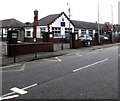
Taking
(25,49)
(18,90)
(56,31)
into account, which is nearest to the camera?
(18,90)

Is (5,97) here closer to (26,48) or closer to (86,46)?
(26,48)

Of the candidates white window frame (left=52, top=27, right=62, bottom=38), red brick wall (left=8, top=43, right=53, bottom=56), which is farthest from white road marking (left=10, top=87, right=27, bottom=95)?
white window frame (left=52, top=27, right=62, bottom=38)

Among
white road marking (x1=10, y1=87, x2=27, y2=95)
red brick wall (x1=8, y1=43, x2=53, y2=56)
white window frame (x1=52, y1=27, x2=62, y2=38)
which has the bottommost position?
white road marking (x1=10, y1=87, x2=27, y2=95)

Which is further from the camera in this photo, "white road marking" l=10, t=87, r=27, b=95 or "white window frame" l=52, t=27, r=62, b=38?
"white window frame" l=52, t=27, r=62, b=38

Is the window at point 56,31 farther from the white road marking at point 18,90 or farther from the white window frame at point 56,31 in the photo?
the white road marking at point 18,90

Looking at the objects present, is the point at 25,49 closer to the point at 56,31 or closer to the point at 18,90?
the point at 18,90

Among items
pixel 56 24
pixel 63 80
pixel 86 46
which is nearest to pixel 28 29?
pixel 56 24

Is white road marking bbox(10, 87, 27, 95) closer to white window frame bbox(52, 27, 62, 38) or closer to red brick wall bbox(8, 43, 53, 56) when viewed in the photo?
red brick wall bbox(8, 43, 53, 56)

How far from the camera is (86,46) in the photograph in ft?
73.4

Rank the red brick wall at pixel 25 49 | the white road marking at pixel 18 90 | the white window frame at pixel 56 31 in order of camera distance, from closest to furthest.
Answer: the white road marking at pixel 18 90
the red brick wall at pixel 25 49
the white window frame at pixel 56 31

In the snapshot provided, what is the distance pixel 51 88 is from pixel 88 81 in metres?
1.55

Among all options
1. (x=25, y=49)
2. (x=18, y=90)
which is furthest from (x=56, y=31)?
(x=18, y=90)

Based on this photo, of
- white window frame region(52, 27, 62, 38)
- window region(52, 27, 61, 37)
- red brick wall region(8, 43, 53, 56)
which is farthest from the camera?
window region(52, 27, 61, 37)

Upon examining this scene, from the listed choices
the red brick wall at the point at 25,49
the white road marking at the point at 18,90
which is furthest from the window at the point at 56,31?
the white road marking at the point at 18,90
